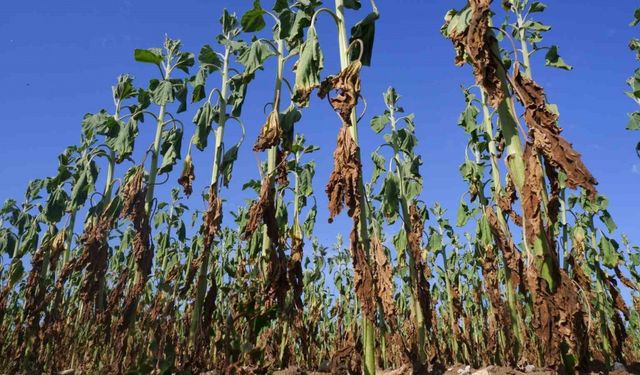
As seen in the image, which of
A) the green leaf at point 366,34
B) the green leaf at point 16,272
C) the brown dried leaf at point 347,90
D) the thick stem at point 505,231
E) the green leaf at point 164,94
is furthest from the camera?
the green leaf at point 16,272

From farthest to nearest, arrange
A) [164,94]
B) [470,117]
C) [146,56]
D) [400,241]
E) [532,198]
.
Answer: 1. [470,117]
2. [400,241]
3. [164,94]
4. [146,56]
5. [532,198]

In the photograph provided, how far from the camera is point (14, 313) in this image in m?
18.5

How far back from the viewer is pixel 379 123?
900cm

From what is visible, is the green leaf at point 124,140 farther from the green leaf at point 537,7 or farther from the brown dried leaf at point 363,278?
the green leaf at point 537,7

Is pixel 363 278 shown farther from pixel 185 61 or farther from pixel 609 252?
pixel 609 252

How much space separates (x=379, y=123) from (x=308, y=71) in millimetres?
5023

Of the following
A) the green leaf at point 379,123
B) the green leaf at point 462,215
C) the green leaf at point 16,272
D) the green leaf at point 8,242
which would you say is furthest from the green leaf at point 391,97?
the green leaf at point 8,242

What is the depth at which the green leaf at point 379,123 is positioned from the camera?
8.96 m

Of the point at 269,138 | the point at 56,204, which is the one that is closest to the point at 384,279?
the point at 269,138

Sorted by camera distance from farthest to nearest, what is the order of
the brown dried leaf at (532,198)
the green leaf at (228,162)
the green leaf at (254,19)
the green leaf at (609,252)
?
the green leaf at (609,252)
the green leaf at (228,162)
the green leaf at (254,19)
the brown dried leaf at (532,198)

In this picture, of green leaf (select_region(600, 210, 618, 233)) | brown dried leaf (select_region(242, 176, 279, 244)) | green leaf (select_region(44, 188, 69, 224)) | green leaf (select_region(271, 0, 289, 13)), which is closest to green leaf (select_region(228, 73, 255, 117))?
green leaf (select_region(271, 0, 289, 13))

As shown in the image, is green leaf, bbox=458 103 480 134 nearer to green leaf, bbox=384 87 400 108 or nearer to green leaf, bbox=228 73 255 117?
green leaf, bbox=384 87 400 108

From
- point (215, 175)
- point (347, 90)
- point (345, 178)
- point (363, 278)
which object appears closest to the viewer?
point (363, 278)

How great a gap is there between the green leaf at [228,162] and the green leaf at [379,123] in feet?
11.9
